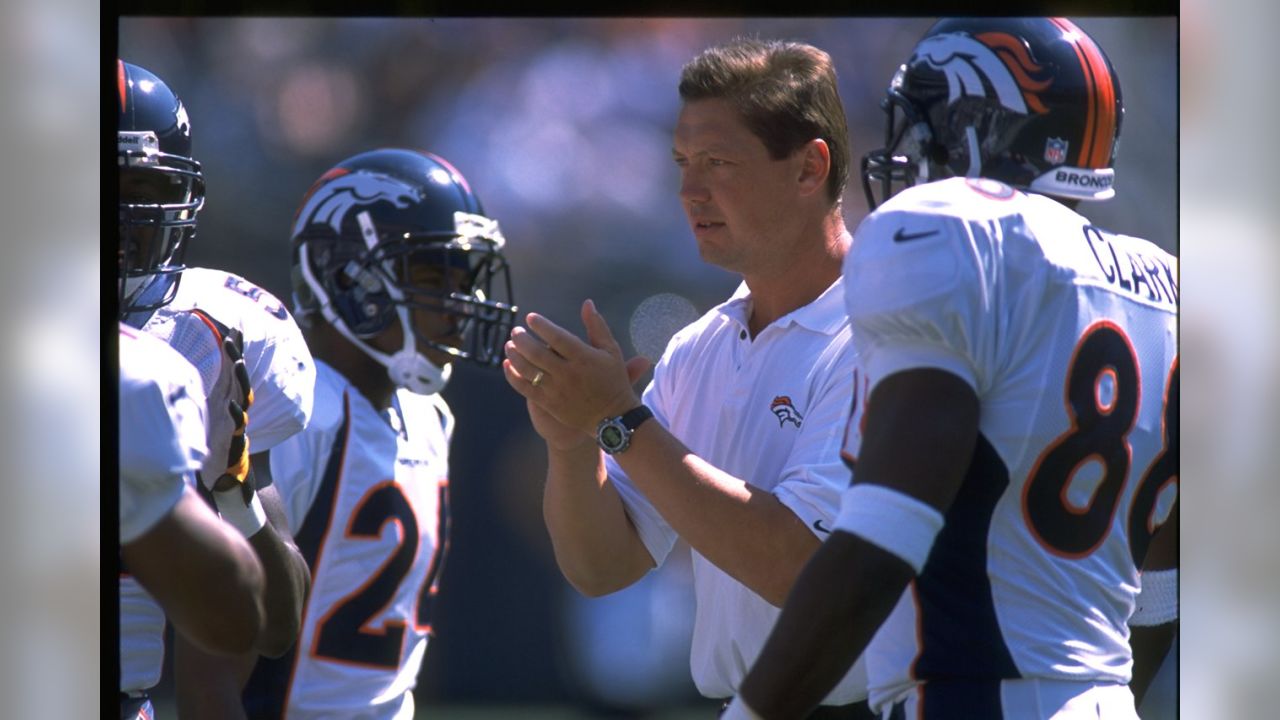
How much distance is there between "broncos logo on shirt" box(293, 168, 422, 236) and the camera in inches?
88.9

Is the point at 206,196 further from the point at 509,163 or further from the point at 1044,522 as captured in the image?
the point at 1044,522

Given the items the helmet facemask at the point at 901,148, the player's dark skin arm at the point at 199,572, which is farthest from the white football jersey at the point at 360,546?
the helmet facemask at the point at 901,148

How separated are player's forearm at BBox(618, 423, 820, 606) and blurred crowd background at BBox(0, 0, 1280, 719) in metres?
0.57

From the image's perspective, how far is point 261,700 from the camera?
203 cm

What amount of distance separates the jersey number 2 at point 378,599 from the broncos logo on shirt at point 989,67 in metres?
1.22

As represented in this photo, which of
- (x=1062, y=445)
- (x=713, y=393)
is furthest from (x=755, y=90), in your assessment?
(x=1062, y=445)

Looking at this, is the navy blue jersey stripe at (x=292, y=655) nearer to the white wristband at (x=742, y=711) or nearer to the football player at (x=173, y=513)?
the football player at (x=173, y=513)

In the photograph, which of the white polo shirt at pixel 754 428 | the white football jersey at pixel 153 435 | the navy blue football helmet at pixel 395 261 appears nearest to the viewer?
the white football jersey at pixel 153 435

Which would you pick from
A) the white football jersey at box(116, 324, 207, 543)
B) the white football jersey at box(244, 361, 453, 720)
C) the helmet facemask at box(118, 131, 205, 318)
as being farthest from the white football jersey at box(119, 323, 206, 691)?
the white football jersey at box(244, 361, 453, 720)

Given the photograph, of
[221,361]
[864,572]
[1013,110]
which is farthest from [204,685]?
[1013,110]

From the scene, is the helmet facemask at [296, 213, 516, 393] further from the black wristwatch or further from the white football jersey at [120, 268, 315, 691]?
the black wristwatch

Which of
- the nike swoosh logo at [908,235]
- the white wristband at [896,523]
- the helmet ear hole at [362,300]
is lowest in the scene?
the white wristband at [896,523]

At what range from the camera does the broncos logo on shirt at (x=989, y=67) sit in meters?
1.43

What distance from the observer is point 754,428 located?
5.57 feet
